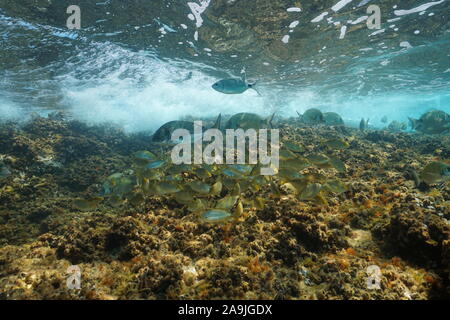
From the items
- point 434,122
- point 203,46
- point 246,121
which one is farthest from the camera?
point 203,46

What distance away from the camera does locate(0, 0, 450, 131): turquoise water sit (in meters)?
12.3

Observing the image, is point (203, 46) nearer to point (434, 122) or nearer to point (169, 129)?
point (169, 129)

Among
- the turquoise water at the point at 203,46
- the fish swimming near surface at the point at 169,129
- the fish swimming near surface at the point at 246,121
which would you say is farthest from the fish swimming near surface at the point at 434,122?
the fish swimming near surface at the point at 169,129

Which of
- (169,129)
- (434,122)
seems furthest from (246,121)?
(434,122)

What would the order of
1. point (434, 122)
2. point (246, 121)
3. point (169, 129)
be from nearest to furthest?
point (246, 121) → point (169, 129) → point (434, 122)

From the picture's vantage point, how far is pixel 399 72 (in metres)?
26.8

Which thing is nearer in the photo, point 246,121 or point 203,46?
point 246,121

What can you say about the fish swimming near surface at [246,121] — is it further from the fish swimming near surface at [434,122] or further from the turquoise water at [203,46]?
the turquoise water at [203,46]

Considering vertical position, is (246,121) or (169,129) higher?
(246,121)

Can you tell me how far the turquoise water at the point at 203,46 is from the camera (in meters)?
12.3

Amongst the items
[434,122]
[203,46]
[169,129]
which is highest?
[203,46]

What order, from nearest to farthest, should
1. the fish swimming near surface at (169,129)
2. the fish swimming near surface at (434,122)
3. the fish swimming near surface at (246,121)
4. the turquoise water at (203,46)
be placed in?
the fish swimming near surface at (246,121) < the fish swimming near surface at (169,129) < the fish swimming near surface at (434,122) < the turquoise water at (203,46)

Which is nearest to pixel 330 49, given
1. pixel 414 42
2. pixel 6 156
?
pixel 414 42

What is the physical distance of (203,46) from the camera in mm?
17047
